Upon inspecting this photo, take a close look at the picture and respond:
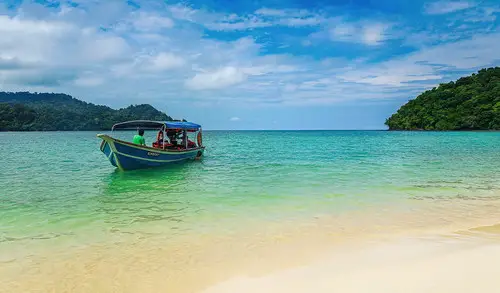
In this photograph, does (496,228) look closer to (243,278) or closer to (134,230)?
(243,278)

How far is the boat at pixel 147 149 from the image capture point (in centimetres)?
1659

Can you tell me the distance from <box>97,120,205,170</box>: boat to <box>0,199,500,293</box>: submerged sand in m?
10.6

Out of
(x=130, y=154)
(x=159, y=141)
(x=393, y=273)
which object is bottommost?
(x=393, y=273)

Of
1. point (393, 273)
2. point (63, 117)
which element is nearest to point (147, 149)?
point (393, 273)

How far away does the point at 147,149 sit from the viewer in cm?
1706

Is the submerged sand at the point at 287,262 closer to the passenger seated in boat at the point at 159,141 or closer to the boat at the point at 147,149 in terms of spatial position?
the boat at the point at 147,149

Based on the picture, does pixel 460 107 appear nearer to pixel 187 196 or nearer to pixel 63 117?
pixel 187 196

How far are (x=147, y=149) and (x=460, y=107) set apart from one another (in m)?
101

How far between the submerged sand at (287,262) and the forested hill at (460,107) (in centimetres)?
9697

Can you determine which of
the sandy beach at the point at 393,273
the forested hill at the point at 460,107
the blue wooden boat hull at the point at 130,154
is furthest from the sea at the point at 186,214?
the forested hill at the point at 460,107

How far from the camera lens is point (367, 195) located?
10.6 m

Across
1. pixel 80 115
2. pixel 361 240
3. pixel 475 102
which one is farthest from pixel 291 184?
pixel 80 115

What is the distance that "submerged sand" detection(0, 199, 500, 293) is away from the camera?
168 inches

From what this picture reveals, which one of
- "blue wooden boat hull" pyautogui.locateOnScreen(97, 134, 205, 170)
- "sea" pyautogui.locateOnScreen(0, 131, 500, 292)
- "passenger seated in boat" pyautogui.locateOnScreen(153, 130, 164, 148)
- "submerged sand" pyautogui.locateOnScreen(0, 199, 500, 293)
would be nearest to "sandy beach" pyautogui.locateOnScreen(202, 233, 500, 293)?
"submerged sand" pyautogui.locateOnScreen(0, 199, 500, 293)
